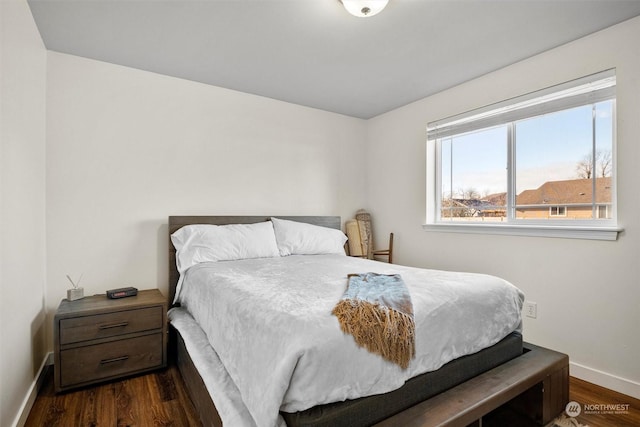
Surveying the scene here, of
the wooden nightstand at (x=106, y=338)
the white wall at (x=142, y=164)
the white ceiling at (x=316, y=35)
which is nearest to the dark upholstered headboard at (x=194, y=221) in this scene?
the white wall at (x=142, y=164)

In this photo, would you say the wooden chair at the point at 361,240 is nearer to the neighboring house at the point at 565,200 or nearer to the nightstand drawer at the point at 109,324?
the neighboring house at the point at 565,200

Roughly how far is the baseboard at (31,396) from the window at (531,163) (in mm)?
3386

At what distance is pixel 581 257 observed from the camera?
236 cm

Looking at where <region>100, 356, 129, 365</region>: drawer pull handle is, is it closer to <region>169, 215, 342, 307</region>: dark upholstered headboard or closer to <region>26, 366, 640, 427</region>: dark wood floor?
<region>26, 366, 640, 427</region>: dark wood floor

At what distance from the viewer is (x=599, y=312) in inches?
89.6

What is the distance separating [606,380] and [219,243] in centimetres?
295

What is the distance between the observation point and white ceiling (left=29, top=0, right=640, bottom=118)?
2.03 meters

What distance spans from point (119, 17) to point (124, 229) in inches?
62.6

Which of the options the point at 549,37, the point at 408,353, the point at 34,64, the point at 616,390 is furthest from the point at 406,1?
the point at 616,390

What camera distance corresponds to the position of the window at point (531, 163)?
2.35 m

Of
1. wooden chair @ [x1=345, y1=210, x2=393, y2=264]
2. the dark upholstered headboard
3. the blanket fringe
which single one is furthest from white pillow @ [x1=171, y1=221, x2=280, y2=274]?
the blanket fringe

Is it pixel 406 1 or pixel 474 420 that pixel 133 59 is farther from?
pixel 474 420

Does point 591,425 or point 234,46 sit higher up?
point 234,46

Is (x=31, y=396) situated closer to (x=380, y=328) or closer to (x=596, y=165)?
(x=380, y=328)
